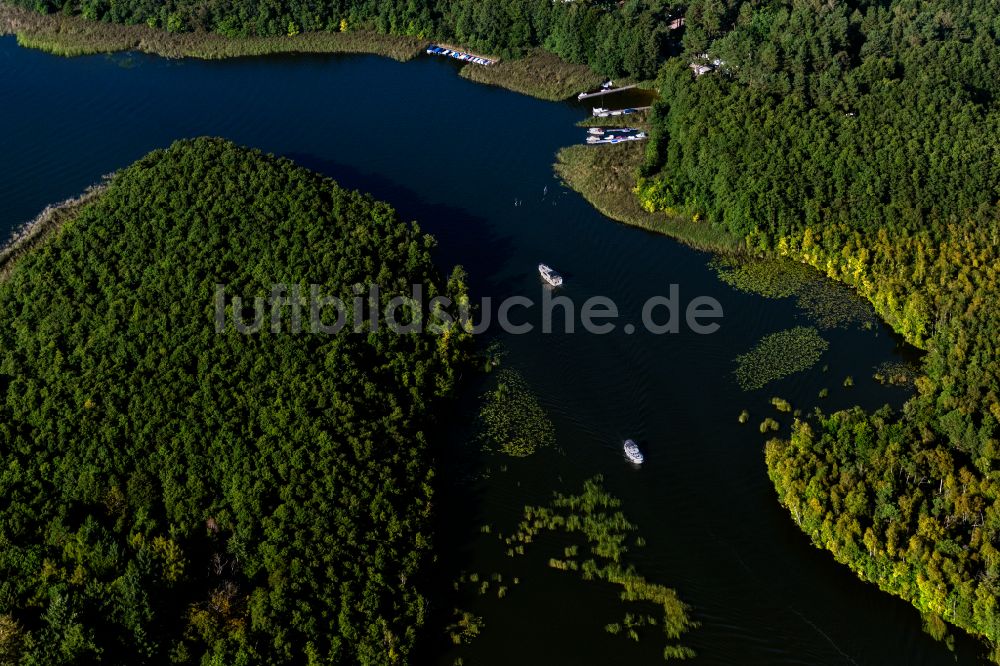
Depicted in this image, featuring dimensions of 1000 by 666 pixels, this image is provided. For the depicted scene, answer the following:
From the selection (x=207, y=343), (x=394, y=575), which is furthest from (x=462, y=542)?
(x=207, y=343)

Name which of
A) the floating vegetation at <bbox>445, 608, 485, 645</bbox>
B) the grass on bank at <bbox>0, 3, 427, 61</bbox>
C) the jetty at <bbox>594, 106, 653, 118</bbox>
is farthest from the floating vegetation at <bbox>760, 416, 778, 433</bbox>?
the grass on bank at <bbox>0, 3, 427, 61</bbox>

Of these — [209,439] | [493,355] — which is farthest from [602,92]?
[209,439]

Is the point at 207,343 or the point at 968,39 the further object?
the point at 968,39

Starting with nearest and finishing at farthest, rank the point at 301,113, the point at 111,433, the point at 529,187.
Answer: the point at 111,433 → the point at 529,187 → the point at 301,113

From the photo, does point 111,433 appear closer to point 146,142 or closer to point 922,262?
point 146,142

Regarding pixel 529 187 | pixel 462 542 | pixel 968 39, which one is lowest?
pixel 462 542

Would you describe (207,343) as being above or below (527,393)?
above

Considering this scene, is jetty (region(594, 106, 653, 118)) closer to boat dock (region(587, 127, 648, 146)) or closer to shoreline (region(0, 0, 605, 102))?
boat dock (region(587, 127, 648, 146))
